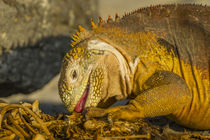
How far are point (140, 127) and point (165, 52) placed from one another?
749 mm

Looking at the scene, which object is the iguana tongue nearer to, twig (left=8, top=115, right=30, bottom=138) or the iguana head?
the iguana head

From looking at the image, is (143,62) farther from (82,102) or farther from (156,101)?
(82,102)

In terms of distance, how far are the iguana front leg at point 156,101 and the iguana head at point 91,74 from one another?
0.91ft

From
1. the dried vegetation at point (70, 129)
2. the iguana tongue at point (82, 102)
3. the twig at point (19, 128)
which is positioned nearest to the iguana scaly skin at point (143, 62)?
the iguana tongue at point (82, 102)

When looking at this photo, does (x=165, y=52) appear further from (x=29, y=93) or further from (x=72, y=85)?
(x=29, y=93)

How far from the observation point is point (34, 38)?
3914 mm

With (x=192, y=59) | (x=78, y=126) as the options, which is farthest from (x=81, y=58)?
(x=192, y=59)

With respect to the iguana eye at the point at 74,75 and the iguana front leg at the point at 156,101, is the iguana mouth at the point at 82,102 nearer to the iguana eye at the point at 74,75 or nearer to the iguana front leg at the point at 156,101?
the iguana eye at the point at 74,75

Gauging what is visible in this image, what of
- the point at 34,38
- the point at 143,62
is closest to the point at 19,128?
the point at 143,62

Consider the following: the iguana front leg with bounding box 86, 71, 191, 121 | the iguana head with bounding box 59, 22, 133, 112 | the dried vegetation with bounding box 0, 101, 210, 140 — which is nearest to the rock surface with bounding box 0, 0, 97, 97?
the iguana head with bounding box 59, 22, 133, 112

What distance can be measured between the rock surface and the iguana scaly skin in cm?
152

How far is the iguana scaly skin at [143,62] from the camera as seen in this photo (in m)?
2.26

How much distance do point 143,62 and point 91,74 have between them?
476 mm

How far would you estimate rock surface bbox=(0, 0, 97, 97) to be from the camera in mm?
3584
